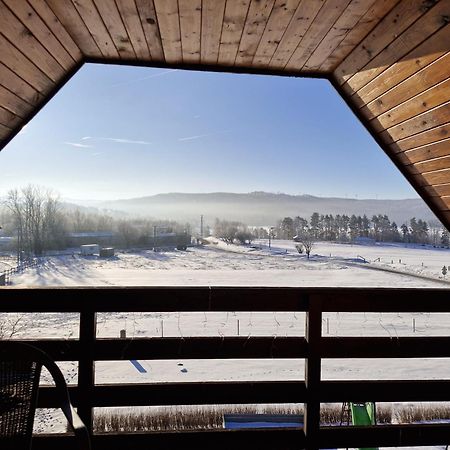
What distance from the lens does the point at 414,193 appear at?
7.40ft

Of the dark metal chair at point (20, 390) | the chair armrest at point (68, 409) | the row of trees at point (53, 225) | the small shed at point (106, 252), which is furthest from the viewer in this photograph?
the small shed at point (106, 252)

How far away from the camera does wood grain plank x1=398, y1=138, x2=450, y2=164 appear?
171 centimetres

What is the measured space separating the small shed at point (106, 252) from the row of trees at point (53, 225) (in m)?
0.46

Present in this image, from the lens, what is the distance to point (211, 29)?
1.67 metres

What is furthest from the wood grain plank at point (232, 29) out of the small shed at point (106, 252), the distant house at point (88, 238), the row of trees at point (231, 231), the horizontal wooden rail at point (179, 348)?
the row of trees at point (231, 231)

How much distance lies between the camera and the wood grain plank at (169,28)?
151 cm

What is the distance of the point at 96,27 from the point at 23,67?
41 cm

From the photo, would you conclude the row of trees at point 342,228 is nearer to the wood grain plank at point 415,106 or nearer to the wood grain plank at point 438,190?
the wood grain plank at point 438,190

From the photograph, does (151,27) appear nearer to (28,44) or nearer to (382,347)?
(28,44)

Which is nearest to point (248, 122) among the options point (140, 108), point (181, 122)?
point (181, 122)

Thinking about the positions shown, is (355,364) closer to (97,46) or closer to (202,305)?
(202,305)

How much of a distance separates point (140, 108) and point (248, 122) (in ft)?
41.3

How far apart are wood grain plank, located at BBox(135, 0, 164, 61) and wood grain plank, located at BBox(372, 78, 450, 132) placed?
1.32m

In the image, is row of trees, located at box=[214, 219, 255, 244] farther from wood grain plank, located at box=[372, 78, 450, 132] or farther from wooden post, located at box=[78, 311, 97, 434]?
wooden post, located at box=[78, 311, 97, 434]
